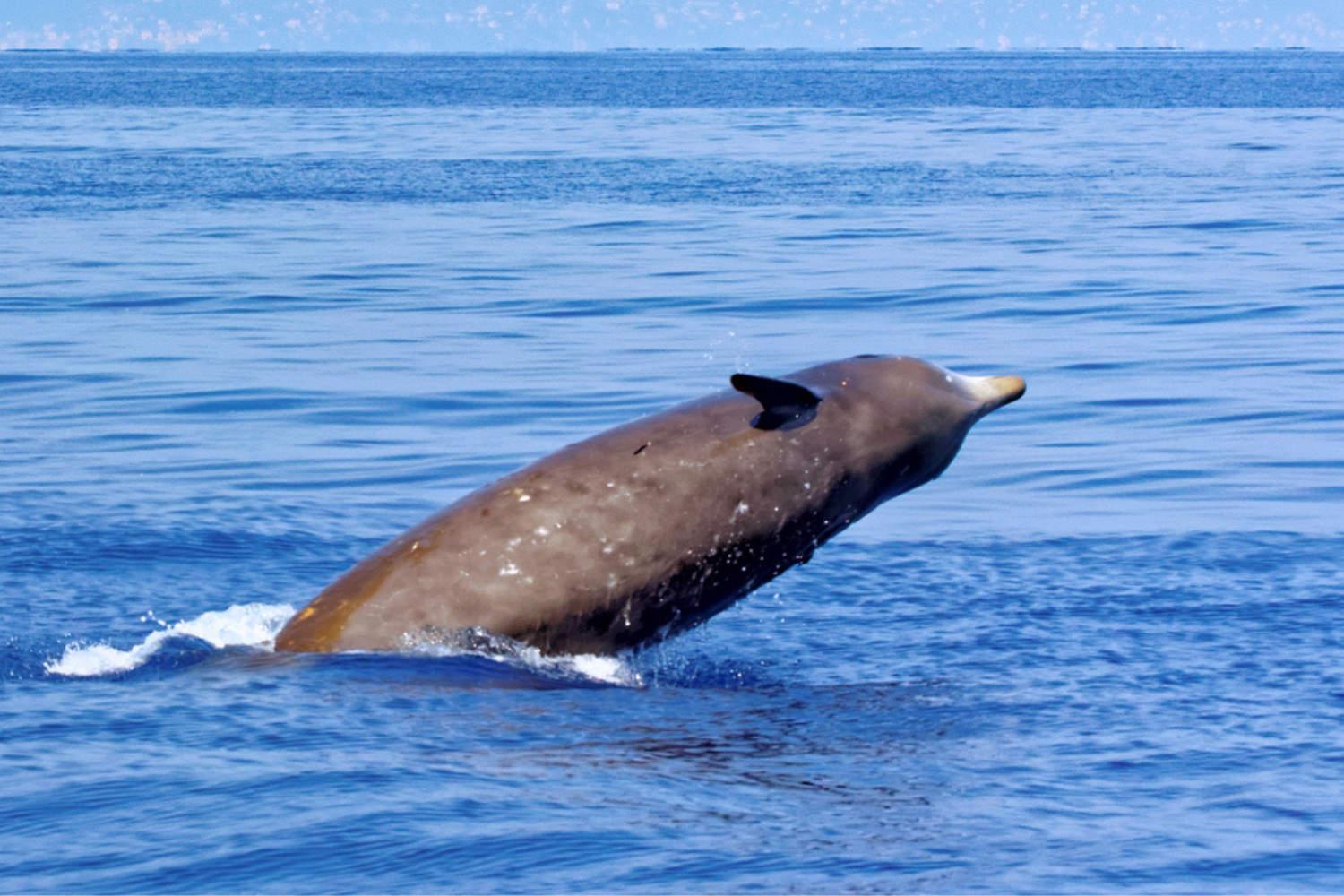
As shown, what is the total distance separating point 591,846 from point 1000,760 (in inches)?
80.5

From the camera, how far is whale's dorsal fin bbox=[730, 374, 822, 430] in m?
8.46

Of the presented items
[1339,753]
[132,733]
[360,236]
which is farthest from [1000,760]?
[360,236]

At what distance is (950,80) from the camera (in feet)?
429

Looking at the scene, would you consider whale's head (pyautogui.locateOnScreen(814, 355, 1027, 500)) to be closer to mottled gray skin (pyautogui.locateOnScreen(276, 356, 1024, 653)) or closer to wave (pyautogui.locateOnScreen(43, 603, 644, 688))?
mottled gray skin (pyautogui.locateOnScreen(276, 356, 1024, 653))

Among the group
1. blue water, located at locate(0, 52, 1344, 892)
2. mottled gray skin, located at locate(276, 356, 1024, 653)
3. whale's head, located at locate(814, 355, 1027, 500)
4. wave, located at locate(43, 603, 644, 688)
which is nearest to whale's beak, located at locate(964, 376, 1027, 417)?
whale's head, located at locate(814, 355, 1027, 500)

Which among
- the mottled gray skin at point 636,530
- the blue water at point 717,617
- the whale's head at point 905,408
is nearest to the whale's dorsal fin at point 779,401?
the mottled gray skin at point 636,530

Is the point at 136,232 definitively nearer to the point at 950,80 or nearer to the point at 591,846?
the point at 591,846

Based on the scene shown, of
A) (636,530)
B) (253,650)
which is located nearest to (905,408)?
(636,530)

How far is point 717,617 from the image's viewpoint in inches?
414

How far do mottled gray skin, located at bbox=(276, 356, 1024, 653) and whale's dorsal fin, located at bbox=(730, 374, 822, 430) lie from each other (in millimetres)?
44

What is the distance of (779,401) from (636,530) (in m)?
0.96

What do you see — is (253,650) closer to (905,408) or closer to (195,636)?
(195,636)

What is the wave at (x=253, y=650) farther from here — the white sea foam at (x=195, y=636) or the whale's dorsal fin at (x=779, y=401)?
the whale's dorsal fin at (x=779, y=401)

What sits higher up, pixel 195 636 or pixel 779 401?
pixel 779 401
